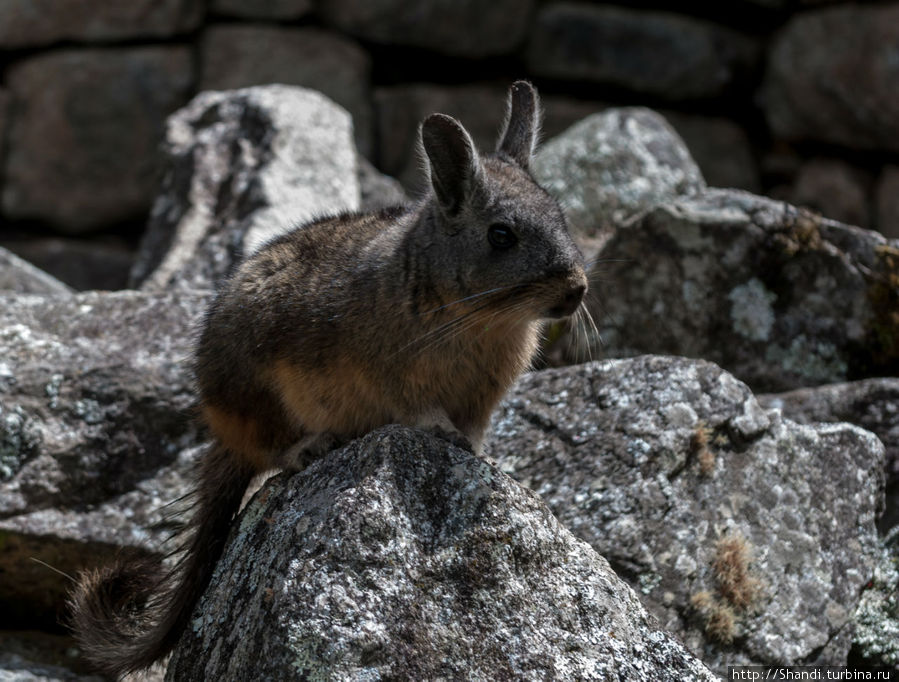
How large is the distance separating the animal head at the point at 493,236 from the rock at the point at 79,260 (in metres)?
9.18

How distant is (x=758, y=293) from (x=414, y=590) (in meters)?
3.89

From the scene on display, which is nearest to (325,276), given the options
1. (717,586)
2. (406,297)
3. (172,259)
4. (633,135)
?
(406,297)

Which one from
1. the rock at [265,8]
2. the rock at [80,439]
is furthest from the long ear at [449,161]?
the rock at [265,8]

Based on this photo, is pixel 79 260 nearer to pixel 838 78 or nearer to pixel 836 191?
pixel 836 191

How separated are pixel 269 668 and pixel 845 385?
3963 millimetres

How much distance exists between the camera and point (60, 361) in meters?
6.06

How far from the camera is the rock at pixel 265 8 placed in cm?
1385

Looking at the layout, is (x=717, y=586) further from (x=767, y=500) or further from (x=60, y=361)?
(x=60, y=361)

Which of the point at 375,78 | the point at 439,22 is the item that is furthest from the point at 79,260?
the point at 439,22

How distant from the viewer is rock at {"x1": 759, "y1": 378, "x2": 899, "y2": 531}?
19.9 feet

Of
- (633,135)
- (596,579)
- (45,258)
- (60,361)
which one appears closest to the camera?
(596,579)

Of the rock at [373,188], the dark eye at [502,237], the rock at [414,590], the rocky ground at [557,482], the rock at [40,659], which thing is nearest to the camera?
the rock at [414,590]

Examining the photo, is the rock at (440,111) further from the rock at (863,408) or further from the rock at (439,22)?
the rock at (863,408)

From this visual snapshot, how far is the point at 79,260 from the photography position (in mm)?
13664
